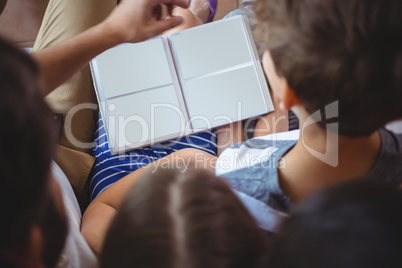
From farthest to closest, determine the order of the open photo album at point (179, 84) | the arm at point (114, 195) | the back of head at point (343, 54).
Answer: the open photo album at point (179, 84) < the arm at point (114, 195) < the back of head at point (343, 54)

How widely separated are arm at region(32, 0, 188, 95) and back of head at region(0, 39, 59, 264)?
Result: 0.78 ft

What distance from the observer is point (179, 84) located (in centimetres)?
84

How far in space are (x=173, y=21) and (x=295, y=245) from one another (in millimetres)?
486

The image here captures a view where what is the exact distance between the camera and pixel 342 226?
0.91 ft

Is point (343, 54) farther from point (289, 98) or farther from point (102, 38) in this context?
point (102, 38)

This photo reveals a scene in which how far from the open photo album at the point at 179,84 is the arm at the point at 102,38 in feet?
0.67

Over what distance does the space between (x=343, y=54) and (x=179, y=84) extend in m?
0.52

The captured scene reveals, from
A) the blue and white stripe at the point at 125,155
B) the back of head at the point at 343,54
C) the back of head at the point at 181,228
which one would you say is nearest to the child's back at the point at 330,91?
the back of head at the point at 343,54

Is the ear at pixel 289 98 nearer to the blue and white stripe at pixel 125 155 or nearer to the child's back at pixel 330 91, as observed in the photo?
the child's back at pixel 330 91

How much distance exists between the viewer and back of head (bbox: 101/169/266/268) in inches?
13.8

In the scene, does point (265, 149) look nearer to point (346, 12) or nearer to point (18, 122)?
point (346, 12)

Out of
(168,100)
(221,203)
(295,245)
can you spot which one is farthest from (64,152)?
(295,245)

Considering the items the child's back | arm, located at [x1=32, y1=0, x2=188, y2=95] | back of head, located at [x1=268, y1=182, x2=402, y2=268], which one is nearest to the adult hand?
arm, located at [x1=32, y1=0, x2=188, y2=95]

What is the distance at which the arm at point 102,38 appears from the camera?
1.71ft
